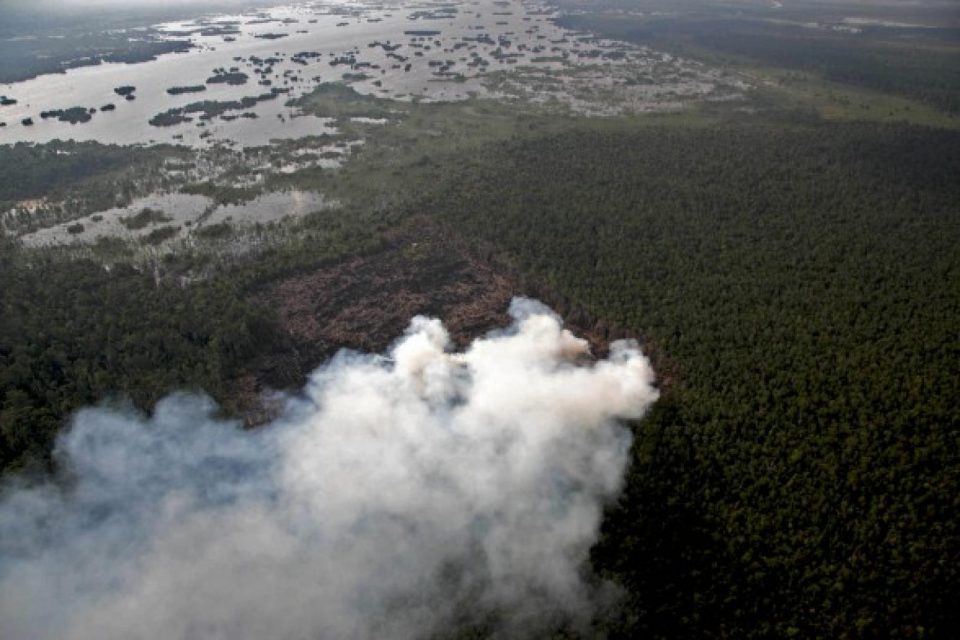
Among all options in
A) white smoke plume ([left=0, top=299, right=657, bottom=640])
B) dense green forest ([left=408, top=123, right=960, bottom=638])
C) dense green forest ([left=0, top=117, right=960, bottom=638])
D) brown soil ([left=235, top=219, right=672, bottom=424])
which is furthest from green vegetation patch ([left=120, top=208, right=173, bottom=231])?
white smoke plume ([left=0, top=299, right=657, bottom=640])

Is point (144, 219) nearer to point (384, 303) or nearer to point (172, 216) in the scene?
point (172, 216)

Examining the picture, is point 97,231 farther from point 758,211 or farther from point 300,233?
point 758,211

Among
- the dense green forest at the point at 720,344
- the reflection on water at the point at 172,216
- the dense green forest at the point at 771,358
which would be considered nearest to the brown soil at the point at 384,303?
the dense green forest at the point at 720,344

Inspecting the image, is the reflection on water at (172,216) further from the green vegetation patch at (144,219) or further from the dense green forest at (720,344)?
the dense green forest at (720,344)

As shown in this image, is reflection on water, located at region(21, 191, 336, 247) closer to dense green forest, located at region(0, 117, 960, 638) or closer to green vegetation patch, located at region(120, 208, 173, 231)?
green vegetation patch, located at region(120, 208, 173, 231)

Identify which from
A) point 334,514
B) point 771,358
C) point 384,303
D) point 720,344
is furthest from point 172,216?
point 771,358

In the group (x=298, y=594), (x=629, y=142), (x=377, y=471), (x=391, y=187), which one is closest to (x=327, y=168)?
(x=391, y=187)
